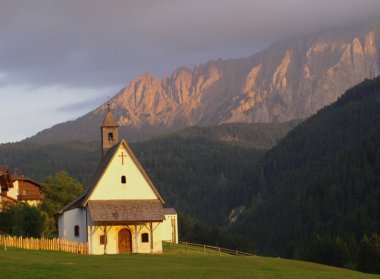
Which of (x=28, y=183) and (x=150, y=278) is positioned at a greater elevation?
(x=28, y=183)

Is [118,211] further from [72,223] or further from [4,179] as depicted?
[4,179]

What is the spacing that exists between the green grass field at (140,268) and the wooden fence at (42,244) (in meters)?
2.71

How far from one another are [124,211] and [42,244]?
10.7m

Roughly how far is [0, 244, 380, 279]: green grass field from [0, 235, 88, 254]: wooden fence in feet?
8.89

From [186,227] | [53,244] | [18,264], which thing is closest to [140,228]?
[53,244]

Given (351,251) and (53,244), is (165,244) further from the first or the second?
(351,251)

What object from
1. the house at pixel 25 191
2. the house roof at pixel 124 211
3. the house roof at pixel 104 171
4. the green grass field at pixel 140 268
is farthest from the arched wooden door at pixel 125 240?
the house at pixel 25 191

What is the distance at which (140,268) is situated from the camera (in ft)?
169

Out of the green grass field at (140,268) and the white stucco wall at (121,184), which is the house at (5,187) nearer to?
the white stucco wall at (121,184)

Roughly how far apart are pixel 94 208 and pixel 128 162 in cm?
→ 635

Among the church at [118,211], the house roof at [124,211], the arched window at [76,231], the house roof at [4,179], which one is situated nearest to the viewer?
the house roof at [124,211]

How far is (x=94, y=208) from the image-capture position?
253 feet

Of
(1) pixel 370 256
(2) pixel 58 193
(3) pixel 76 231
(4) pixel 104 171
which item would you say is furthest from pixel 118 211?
(1) pixel 370 256

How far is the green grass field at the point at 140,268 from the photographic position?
148ft
